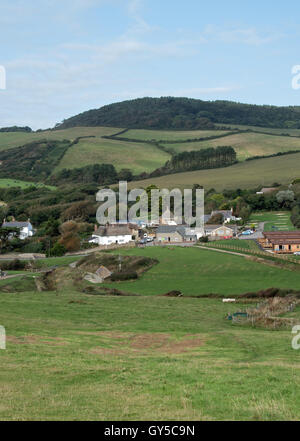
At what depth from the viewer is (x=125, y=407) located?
13.7m

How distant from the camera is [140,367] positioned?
65.0ft

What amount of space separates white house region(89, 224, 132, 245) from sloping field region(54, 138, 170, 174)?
225ft

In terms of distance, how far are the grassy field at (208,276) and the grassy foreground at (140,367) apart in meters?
16.8

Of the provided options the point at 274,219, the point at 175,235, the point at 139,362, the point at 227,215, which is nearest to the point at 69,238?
the point at 175,235

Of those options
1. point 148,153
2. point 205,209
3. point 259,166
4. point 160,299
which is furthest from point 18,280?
point 148,153

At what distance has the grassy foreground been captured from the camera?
44.4 ft

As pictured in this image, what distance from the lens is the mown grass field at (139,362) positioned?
13.6 meters

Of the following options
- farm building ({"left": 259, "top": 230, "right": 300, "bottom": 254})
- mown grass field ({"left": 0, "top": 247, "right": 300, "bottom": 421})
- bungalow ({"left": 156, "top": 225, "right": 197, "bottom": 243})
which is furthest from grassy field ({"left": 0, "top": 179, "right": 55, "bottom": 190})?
mown grass field ({"left": 0, "top": 247, "right": 300, "bottom": 421})

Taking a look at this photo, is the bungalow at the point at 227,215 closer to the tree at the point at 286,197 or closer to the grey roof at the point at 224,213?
the grey roof at the point at 224,213

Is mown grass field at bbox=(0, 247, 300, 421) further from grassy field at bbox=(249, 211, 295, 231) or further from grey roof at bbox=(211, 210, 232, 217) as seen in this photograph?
grey roof at bbox=(211, 210, 232, 217)

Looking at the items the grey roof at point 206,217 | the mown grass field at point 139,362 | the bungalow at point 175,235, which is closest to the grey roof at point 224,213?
the grey roof at point 206,217

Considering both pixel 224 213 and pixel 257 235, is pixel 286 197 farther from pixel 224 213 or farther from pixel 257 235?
pixel 257 235
